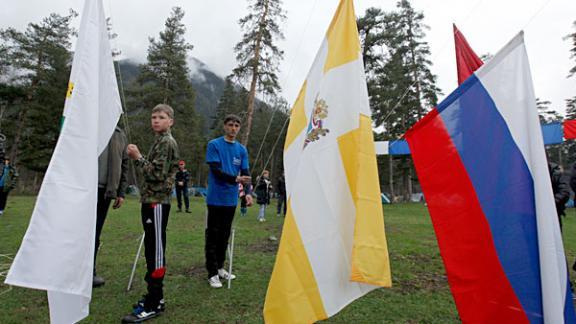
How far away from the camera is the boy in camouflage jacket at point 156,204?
280cm

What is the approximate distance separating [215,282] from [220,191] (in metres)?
1.10

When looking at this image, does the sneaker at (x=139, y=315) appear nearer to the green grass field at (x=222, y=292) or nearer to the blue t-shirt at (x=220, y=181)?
the green grass field at (x=222, y=292)

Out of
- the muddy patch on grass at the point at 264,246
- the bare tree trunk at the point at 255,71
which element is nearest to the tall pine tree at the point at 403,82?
the bare tree trunk at the point at 255,71

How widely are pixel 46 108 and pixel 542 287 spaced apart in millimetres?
36286

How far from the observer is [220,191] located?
3.78 m

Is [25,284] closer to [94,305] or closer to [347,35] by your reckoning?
[94,305]

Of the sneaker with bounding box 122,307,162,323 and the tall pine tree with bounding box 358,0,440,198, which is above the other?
the tall pine tree with bounding box 358,0,440,198

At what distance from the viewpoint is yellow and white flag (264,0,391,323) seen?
2.05 metres

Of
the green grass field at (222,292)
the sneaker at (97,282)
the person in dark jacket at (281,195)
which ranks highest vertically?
the person in dark jacket at (281,195)

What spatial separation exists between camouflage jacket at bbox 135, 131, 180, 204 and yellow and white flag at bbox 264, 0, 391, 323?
4.55 feet

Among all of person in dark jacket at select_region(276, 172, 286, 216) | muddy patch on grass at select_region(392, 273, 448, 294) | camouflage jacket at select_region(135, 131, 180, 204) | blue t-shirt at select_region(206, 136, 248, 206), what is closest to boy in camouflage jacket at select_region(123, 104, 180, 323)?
camouflage jacket at select_region(135, 131, 180, 204)

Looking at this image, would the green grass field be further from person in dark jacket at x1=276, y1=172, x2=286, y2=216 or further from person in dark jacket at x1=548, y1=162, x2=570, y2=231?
person in dark jacket at x1=276, y1=172, x2=286, y2=216

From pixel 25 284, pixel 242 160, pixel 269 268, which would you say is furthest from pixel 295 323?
pixel 269 268

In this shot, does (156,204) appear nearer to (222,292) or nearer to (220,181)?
(220,181)
